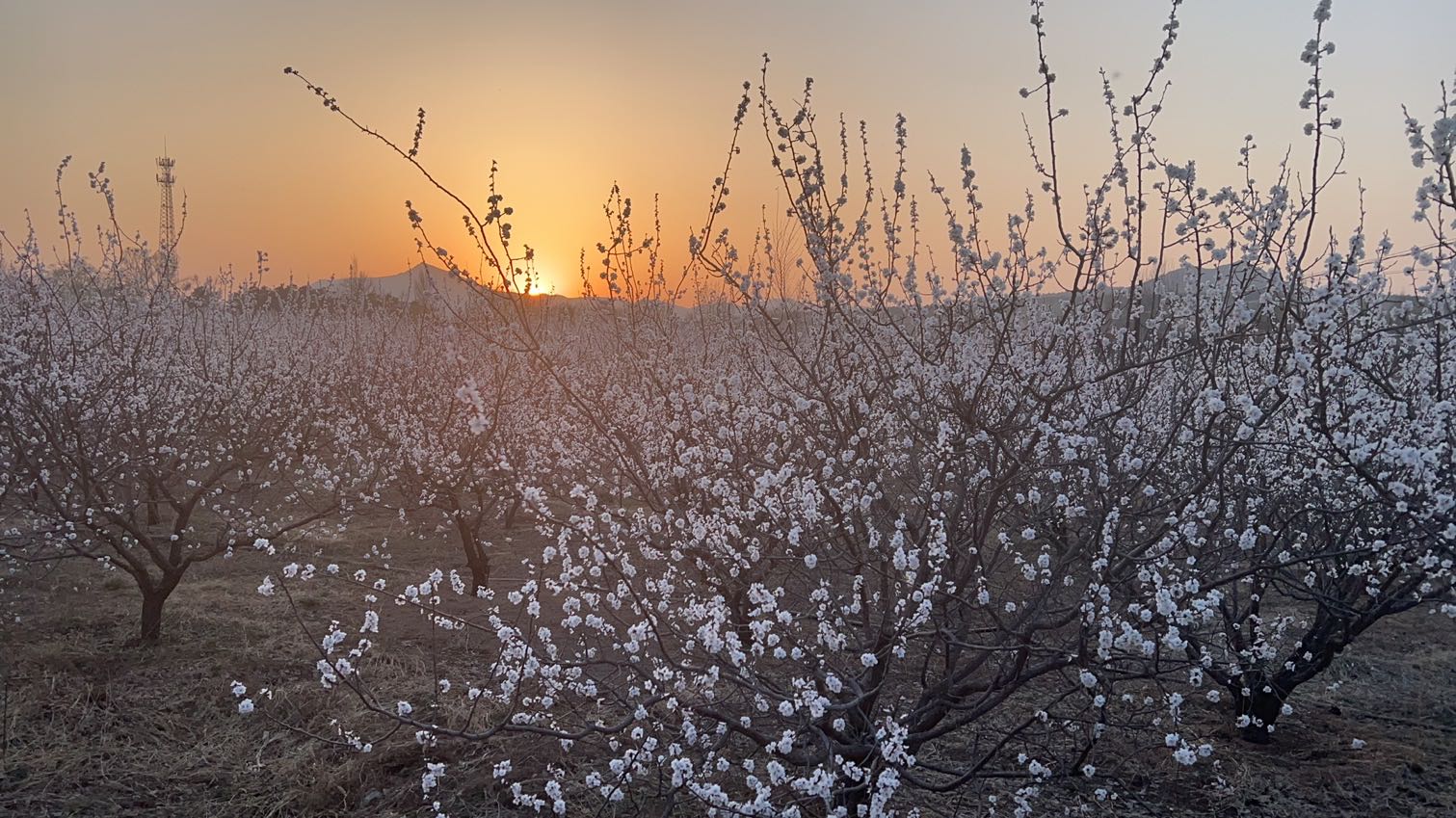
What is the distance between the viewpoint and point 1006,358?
3.51 metres

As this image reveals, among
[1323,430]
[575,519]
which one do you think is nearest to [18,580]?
A: [575,519]

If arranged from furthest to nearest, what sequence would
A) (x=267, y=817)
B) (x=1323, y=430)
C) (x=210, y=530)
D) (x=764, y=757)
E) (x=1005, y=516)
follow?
1. (x=210, y=530)
2. (x=1005, y=516)
3. (x=764, y=757)
4. (x=267, y=817)
5. (x=1323, y=430)

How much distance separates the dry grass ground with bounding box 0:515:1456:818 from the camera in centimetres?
441

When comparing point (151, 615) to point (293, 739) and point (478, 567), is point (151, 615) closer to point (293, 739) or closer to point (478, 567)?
point (293, 739)

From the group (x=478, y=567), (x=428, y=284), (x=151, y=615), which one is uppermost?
(x=428, y=284)

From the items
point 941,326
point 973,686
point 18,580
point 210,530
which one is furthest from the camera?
point 210,530

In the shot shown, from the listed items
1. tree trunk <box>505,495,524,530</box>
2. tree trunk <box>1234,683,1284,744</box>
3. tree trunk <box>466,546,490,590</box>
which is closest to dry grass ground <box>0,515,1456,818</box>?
tree trunk <box>1234,683,1284,744</box>

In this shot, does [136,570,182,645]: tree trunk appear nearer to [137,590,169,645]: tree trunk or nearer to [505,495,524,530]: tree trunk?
[137,590,169,645]: tree trunk

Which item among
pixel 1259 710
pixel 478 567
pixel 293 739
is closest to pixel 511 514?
pixel 478 567

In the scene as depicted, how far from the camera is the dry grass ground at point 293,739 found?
14.5ft

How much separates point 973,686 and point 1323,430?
67.8 inches

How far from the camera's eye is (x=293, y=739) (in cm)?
512

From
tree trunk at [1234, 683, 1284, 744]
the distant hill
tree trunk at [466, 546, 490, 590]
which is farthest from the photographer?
tree trunk at [466, 546, 490, 590]

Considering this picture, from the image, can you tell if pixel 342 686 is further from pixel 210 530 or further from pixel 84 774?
pixel 210 530
